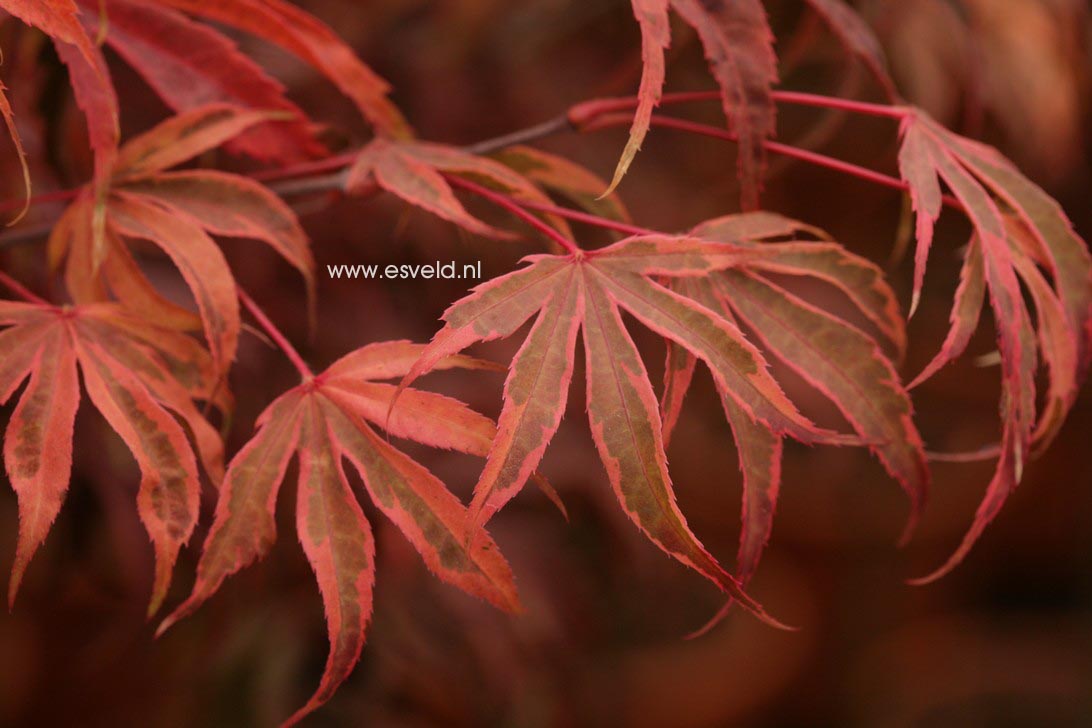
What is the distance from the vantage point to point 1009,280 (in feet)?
1.28

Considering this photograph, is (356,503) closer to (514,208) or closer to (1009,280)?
(514,208)

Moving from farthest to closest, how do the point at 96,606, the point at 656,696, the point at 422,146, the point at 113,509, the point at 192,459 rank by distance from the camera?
the point at 656,696
the point at 96,606
the point at 113,509
the point at 422,146
the point at 192,459

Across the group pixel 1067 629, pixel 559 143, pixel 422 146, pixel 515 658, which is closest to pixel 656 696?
pixel 515 658

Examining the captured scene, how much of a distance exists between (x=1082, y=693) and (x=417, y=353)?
60.5 inches

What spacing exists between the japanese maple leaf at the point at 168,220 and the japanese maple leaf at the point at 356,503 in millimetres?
67

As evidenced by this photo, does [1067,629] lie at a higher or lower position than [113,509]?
lower

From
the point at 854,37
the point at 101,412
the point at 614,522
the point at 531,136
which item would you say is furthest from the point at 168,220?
the point at 614,522

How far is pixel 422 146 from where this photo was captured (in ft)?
1.63

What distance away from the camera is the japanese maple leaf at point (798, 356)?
37 centimetres

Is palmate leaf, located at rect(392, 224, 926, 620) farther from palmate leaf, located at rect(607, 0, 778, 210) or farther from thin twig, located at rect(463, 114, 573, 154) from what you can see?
thin twig, located at rect(463, 114, 573, 154)

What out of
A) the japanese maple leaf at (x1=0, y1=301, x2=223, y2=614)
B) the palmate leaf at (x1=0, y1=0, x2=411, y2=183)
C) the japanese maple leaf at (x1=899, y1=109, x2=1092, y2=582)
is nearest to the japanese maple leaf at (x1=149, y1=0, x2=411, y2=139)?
the palmate leaf at (x1=0, y1=0, x2=411, y2=183)

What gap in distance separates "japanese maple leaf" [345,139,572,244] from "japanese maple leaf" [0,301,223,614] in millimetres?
133

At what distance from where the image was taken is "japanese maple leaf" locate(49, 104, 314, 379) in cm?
42

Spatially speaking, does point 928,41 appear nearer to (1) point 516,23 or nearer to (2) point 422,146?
(1) point 516,23
